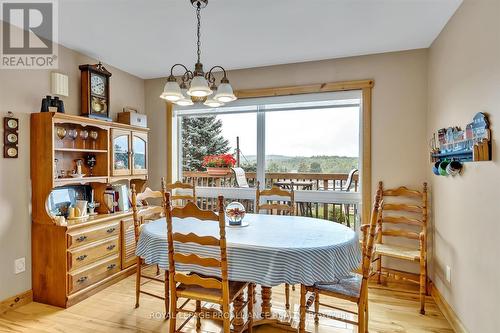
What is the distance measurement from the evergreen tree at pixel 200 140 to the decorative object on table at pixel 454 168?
8.02ft

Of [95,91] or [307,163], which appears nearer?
[95,91]

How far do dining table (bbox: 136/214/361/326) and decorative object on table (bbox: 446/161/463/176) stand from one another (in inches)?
36.2

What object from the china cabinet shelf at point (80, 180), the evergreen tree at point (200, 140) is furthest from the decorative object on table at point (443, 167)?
the china cabinet shelf at point (80, 180)

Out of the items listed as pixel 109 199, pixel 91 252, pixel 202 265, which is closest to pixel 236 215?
pixel 202 265

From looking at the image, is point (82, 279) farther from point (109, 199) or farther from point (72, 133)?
point (72, 133)

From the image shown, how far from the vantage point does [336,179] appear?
3.45 metres

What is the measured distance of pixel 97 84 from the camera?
319 cm

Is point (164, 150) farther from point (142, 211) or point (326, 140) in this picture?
point (326, 140)

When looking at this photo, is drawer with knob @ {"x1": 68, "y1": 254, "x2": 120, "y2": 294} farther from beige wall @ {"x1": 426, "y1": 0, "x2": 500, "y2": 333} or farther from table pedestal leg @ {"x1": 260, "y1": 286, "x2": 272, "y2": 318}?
beige wall @ {"x1": 426, "y1": 0, "x2": 500, "y2": 333}

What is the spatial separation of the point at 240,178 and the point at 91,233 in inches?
69.3

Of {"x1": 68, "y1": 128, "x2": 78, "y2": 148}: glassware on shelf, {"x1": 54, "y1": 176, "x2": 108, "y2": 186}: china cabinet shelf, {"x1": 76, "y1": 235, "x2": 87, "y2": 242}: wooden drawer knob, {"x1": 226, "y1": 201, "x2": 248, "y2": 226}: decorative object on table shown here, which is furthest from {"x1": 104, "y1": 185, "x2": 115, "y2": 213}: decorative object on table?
{"x1": 226, "y1": 201, "x2": 248, "y2": 226}: decorative object on table

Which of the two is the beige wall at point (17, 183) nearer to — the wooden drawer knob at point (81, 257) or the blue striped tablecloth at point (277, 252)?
the wooden drawer knob at point (81, 257)

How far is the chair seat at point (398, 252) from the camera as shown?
102 inches

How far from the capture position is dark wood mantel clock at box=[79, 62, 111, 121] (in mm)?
3064
